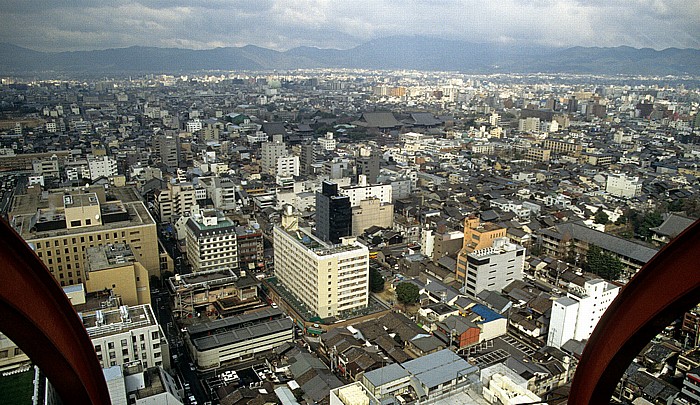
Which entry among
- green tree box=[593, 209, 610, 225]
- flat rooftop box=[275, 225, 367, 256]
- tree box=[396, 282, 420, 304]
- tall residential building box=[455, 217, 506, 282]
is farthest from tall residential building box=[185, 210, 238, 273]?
green tree box=[593, 209, 610, 225]

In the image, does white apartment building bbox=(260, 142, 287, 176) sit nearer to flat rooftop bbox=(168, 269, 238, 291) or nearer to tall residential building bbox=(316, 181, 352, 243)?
tall residential building bbox=(316, 181, 352, 243)

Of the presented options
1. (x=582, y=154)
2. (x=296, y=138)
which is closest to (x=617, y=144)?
(x=582, y=154)

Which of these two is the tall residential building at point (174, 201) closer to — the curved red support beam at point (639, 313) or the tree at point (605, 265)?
the tree at point (605, 265)

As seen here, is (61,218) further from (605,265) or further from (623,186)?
(623,186)

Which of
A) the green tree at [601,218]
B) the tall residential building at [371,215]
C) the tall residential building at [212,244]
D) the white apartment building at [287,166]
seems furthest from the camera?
the white apartment building at [287,166]

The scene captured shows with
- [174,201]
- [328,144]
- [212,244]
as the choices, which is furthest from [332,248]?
[328,144]

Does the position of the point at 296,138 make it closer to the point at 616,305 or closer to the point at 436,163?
the point at 436,163

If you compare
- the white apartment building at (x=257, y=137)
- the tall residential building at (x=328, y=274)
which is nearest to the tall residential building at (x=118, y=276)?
the tall residential building at (x=328, y=274)
